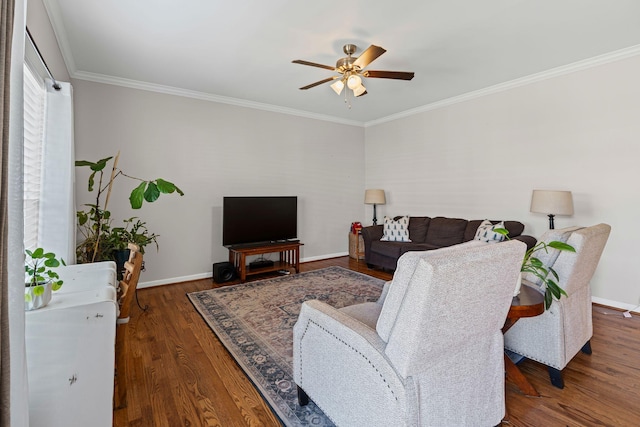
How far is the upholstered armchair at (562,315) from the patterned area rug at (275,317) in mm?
1443

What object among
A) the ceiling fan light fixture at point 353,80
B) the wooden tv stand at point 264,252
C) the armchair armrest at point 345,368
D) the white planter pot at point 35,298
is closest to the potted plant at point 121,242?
the wooden tv stand at point 264,252

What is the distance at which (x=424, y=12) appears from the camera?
2.52 metres

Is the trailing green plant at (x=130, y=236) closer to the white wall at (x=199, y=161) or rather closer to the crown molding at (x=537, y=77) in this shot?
the white wall at (x=199, y=161)

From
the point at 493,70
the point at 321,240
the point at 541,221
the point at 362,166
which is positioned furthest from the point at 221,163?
the point at 541,221

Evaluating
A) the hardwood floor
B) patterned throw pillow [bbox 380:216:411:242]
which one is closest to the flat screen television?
patterned throw pillow [bbox 380:216:411:242]

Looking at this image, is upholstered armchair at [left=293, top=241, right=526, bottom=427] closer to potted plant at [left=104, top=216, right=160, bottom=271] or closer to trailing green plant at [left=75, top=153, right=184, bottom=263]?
trailing green plant at [left=75, top=153, right=184, bottom=263]

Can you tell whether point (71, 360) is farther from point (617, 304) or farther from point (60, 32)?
point (617, 304)

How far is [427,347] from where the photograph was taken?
1260 millimetres

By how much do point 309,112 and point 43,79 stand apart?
3749 millimetres

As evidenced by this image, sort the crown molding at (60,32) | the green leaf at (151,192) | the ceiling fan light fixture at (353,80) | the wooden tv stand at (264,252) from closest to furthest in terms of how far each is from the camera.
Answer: the crown molding at (60,32) < the green leaf at (151,192) < the ceiling fan light fixture at (353,80) < the wooden tv stand at (264,252)

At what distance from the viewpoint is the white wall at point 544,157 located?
11.0 ft

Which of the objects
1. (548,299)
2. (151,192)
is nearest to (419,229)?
(548,299)

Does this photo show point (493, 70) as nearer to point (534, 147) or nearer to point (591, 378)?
point (534, 147)

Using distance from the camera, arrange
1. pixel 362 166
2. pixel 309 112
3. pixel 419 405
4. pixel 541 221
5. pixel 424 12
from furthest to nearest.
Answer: pixel 362 166
pixel 309 112
pixel 541 221
pixel 424 12
pixel 419 405
